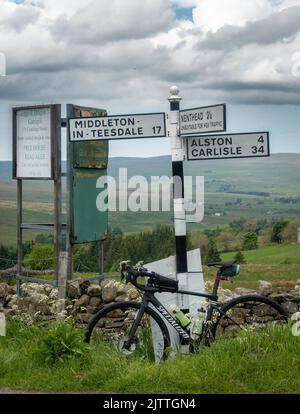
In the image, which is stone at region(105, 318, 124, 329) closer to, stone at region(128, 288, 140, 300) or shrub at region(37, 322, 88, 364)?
stone at region(128, 288, 140, 300)

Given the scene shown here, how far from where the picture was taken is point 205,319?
9148 millimetres

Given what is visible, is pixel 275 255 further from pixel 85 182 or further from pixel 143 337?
pixel 143 337

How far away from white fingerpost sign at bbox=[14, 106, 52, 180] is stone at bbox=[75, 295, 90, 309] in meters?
2.53

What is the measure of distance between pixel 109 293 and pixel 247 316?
2.24m

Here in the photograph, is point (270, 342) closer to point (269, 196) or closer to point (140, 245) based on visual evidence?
point (140, 245)

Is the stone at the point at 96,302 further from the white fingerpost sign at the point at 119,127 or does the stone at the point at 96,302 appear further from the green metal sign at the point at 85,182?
the white fingerpost sign at the point at 119,127

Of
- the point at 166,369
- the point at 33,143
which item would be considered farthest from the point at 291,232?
the point at 166,369

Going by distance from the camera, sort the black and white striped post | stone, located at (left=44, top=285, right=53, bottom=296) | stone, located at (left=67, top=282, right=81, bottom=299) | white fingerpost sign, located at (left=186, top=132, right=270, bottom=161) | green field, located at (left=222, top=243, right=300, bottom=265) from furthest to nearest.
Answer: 1. green field, located at (left=222, top=243, right=300, bottom=265)
2. stone, located at (left=44, top=285, right=53, bottom=296)
3. stone, located at (left=67, top=282, right=81, bottom=299)
4. the black and white striped post
5. white fingerpost sign, located at (left=186, top=132, right=270, bottom=161)

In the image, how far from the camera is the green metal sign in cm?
1320

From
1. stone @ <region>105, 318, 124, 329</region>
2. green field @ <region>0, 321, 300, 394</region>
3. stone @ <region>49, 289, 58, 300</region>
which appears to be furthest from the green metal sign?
green field @ <region>0, 321, 300, 394</region>

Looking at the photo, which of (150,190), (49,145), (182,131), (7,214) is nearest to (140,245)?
(7,214)

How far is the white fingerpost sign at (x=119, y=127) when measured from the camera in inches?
401

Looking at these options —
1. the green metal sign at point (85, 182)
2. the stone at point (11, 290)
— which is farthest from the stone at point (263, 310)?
the stone at point (11, 290)

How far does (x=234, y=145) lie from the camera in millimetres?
9938
